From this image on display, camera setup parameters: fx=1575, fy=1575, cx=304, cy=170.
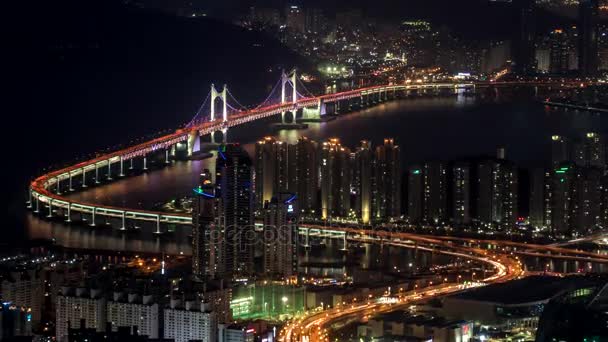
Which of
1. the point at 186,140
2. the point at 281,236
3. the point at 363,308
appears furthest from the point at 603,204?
the point at 186,140

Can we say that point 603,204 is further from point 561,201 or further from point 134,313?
point 134,313

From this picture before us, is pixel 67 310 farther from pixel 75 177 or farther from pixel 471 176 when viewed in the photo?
pixel 75 177

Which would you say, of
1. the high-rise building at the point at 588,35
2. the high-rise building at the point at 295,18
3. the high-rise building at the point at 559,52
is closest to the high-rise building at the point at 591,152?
the high-rise building at the point at 588,35

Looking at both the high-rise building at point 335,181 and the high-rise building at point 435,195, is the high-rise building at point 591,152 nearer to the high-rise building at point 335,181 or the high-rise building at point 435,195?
the high-rise building at point 435,195

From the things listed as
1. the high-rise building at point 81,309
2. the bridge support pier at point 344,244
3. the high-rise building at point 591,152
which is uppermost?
the high-rise building at point 591,152

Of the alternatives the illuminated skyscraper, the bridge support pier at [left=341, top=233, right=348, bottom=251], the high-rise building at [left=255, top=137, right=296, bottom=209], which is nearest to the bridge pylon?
the high-rise building at [left=255, top=137, right=296, bottom=209]

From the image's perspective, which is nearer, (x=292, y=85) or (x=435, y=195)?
(x=435, y=195)

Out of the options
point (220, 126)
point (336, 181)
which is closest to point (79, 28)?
point (220, 126)
